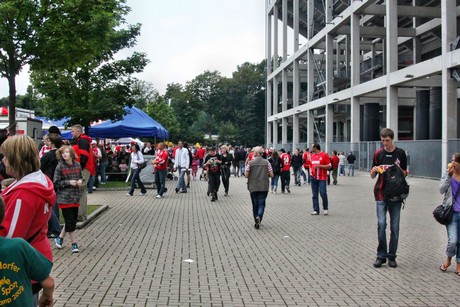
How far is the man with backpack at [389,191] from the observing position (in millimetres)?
7320

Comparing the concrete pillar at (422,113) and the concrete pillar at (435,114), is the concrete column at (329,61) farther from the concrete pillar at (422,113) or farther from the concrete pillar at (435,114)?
the concrete pillar at (435,114)

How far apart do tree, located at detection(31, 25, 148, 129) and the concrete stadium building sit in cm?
1525

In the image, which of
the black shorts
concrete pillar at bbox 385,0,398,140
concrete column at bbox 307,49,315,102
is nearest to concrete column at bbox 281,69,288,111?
concrete column at bbox 307,49,315,102

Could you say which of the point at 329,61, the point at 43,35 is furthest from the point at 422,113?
the point at 43,35

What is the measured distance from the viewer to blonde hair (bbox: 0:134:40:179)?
327cm

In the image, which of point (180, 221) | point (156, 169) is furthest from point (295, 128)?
point (180, 221)

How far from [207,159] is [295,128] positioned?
38412 mm

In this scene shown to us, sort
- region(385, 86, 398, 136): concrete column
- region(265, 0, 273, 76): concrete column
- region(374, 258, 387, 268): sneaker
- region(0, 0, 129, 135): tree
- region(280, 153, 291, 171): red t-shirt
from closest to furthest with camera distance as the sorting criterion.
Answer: region(374, 258, 387, 268): sneaker, region(0, 0, 129, 135): tree, region(280, 153, 291, 171): red t-shirt, region(385, 86, 398, 136): concrete column, region(265, 0, 273, 76): concrete column

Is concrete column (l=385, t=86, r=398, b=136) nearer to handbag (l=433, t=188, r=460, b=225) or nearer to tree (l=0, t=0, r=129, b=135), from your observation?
tree (l=0, t=0, r=129, b=135)

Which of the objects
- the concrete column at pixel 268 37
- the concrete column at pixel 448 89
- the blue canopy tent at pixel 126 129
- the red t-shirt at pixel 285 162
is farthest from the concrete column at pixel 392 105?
the concrete column at pixel 268 37

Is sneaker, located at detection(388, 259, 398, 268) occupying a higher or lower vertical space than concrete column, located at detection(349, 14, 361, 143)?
lower

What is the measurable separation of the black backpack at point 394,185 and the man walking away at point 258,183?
13.1ft

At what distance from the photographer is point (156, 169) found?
17531mm

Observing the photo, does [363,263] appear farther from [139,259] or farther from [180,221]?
[180,221]
